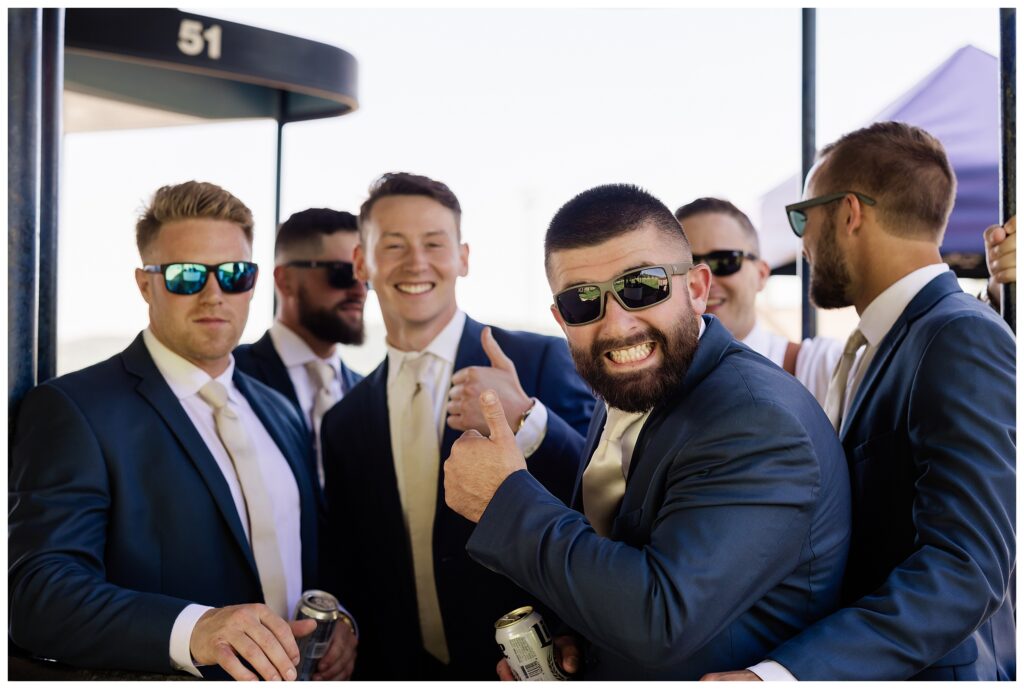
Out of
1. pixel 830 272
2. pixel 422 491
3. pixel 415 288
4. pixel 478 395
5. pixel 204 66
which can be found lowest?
pixel 422 491

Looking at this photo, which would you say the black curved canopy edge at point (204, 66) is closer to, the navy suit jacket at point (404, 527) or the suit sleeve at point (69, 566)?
the navy suit jacket at point (404, 527)

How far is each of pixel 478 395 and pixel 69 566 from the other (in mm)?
1168

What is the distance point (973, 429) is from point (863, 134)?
106cm


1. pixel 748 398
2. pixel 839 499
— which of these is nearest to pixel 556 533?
pixel 748 398

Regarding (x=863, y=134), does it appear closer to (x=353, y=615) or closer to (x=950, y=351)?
(x=950, y=351)

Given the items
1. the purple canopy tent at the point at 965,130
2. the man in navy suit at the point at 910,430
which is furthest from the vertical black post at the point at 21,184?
the purple canopy tent at the point at 965,130

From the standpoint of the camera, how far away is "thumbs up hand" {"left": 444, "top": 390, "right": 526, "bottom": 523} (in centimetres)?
198

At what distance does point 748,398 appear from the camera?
185 cm

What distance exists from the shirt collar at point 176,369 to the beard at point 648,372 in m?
1.34

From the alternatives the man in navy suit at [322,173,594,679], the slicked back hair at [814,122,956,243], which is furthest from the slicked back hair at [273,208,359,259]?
the slicked back hair at [814,122,956,243]

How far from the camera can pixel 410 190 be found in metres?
3.41

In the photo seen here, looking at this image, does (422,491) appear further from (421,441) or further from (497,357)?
(497,357)

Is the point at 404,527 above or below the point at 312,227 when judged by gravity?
below

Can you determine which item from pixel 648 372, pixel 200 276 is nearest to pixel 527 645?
pixel 648 372
